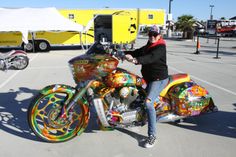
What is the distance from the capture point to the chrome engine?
3600mm

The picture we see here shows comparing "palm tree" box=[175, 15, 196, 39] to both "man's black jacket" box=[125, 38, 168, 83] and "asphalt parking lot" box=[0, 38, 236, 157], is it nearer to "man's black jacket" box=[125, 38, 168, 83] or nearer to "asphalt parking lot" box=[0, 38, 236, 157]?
"asphalt parking lot" box=[0, 38, 236, 157]

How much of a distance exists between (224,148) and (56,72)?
22.6ft

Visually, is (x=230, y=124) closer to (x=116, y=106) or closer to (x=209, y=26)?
(x=116, y=106)

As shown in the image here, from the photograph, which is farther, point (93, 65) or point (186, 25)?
point (186, 25)

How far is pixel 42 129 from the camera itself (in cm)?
374

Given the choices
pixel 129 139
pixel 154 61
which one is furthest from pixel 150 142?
pixel 154 61

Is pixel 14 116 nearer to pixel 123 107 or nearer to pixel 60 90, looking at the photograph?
pixel 60 90

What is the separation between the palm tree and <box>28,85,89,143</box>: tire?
1056 inches

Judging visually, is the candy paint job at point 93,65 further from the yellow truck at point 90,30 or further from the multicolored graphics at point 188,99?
the yellow truck at point 90,30

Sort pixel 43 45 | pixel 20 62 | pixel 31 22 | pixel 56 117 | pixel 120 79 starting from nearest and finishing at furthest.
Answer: pixel 120 79
pixel 56 117
pixel 20 62
pixel 31 22
pixel 43 45

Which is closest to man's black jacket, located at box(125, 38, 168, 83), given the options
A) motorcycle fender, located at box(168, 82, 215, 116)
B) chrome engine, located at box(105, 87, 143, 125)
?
chrome engine, located at box(105, 87, 143, 125)

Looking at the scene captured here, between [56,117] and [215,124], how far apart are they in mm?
2830

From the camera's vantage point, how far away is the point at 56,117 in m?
3.63

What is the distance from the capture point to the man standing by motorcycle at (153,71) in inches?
132
